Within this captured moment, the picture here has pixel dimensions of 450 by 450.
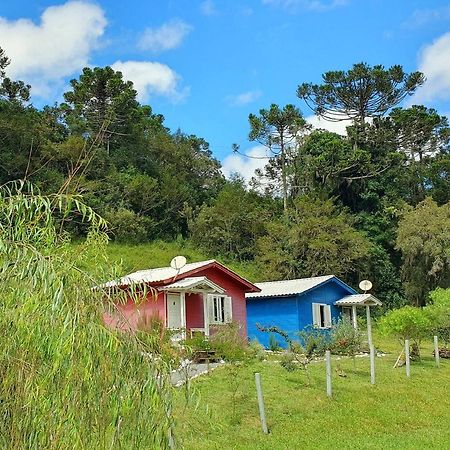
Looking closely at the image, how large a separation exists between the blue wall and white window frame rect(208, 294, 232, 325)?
283cm

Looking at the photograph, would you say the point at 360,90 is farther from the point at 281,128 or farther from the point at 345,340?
the point at 345,340

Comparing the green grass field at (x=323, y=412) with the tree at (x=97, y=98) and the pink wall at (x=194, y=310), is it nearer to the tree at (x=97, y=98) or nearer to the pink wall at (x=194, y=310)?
the pink wall at (x=194, y=310)

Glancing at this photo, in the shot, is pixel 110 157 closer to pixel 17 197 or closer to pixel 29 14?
pixel 29 14

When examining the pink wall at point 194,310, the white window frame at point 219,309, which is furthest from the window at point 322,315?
the pink wall at point 194,310

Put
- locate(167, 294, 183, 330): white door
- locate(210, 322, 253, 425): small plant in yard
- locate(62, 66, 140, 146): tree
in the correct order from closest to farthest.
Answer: locate(210, 322, 253, 425): small plant in yard < locate(167, 294, 183, 330): white door < locate(62, 66, 140, 146): tree

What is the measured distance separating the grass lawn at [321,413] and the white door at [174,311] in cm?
494

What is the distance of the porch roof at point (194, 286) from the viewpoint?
19.7m

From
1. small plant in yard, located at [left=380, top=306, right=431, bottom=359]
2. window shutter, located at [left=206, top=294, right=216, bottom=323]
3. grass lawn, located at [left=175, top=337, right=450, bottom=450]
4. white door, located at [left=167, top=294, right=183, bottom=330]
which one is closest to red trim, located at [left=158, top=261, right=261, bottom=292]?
white door, located at [left=167, top=294, right=183, bottom=330]

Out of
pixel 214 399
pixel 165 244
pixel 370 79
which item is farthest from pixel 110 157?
pixel 214 399

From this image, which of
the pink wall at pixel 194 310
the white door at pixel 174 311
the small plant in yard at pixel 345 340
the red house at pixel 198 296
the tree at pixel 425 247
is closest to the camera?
the small plant in yard at pixel 345 340

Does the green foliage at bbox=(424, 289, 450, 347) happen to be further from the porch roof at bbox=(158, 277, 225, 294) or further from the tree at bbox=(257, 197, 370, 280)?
the tree at bbox=(257, 197, 370, 280)

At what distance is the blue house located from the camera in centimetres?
2517

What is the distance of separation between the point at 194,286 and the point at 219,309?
97.4 inches

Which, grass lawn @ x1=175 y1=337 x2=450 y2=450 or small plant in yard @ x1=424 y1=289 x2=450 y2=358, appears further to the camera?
small plant in yard @ x1=424 y1=289 x2=450 y2=358
